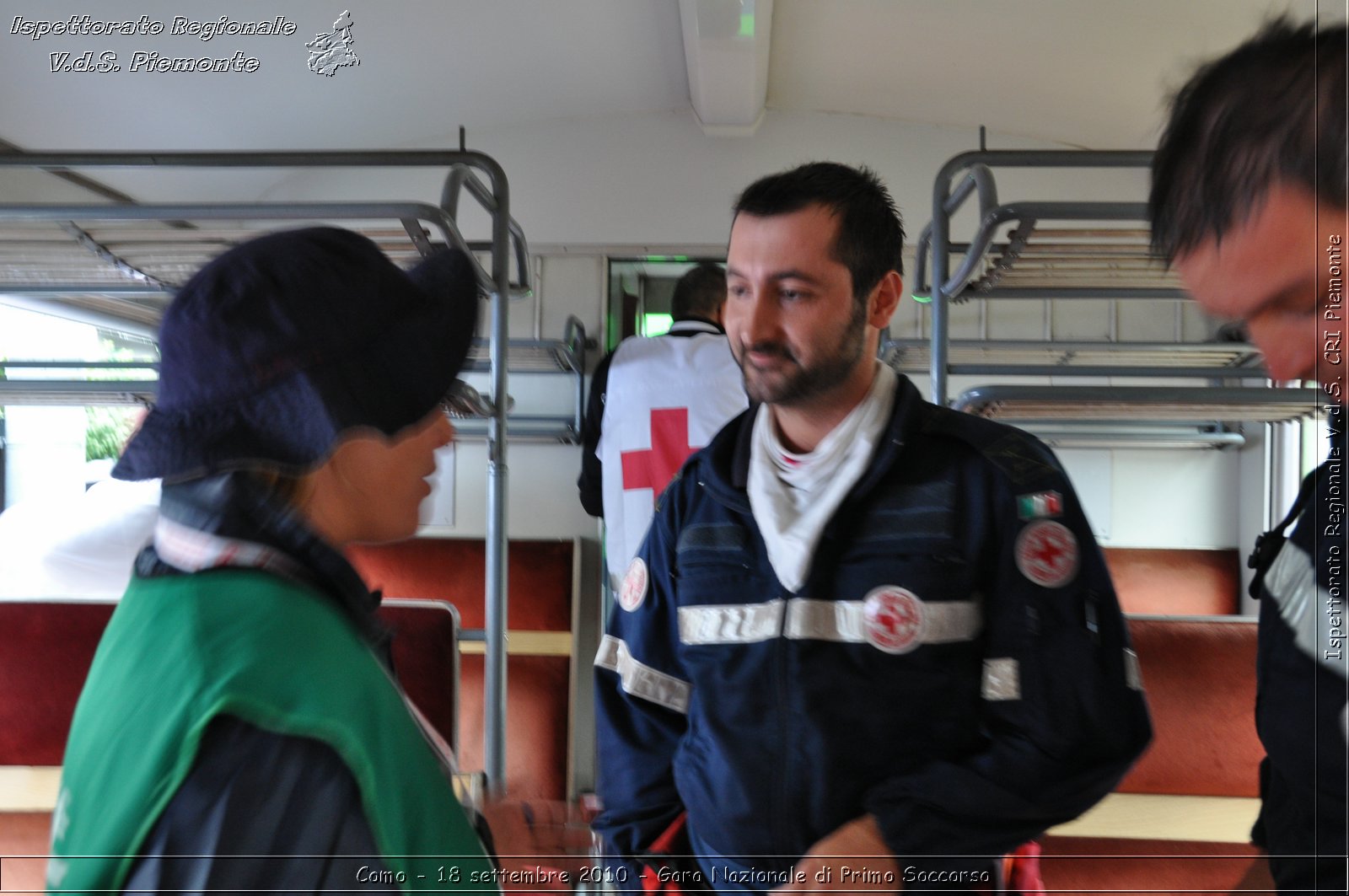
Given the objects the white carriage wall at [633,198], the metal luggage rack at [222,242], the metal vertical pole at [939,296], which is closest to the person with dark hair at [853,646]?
the metal luggage rack at [222,242]

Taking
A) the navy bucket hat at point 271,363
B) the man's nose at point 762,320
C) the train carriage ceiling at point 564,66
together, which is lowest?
the navy bucket hat at point 271,363

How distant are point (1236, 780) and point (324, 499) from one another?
2020mm

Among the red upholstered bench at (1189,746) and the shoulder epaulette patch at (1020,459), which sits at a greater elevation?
the shoulder epaulette patch at (1020,459)

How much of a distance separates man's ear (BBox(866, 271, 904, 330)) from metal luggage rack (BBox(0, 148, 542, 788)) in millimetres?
684

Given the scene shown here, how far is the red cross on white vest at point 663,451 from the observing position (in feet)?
8.69

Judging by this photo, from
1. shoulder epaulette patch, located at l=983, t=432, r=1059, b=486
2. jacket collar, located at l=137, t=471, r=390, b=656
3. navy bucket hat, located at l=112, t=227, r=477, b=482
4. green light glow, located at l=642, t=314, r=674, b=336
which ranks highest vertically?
green light glow, located at l=642, t=314, r=674, b=336

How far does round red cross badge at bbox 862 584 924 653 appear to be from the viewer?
1051 mm

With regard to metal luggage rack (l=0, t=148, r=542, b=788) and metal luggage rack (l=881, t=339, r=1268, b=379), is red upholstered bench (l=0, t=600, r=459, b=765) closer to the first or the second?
metal luggage rack (l=0, t=148, r=542, b=788)

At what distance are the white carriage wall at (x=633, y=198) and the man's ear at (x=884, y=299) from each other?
280 centimetres

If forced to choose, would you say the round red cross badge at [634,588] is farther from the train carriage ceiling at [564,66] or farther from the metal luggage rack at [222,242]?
the train carriage ceiling at [564,66]

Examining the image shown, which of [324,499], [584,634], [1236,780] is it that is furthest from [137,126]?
[1236,780]

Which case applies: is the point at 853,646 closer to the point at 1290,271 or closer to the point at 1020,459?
the point at 1020,459

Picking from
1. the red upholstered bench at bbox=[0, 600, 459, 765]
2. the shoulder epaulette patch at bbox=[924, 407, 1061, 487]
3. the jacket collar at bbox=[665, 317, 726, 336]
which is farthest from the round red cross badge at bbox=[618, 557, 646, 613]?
the jacket collar at bbox=[665, 317, 726, 336]

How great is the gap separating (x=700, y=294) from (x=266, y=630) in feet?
7.70
